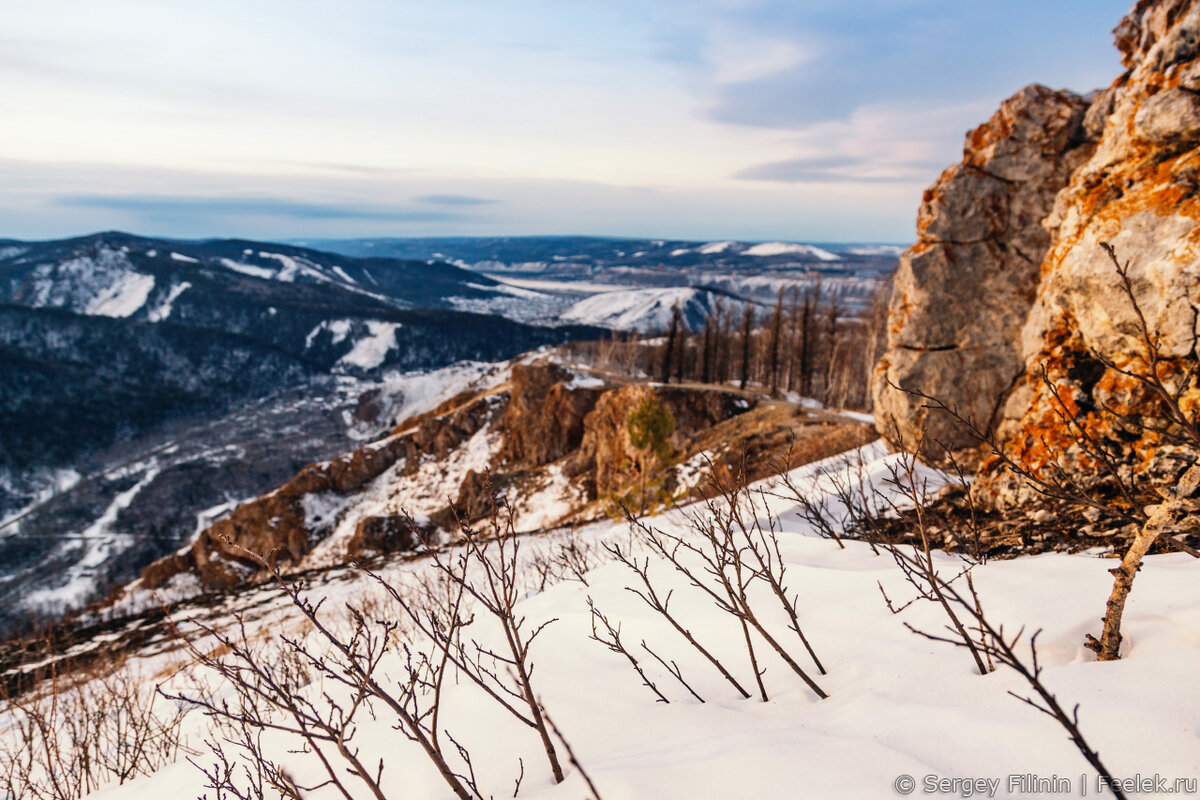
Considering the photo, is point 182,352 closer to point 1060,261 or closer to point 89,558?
point 89,558

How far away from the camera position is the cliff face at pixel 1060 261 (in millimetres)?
5961

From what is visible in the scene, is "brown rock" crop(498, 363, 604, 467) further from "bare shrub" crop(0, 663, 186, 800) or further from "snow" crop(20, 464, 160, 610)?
"snow" crop(20, 464, 160, 610)

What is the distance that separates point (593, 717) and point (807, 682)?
4.32ft

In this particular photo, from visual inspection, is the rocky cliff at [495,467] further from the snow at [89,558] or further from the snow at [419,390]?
the snow at [419,390]

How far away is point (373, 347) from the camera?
567ft

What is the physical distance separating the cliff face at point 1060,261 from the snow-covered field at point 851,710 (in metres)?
1.38

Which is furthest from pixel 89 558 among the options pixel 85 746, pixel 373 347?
pixel 373 347

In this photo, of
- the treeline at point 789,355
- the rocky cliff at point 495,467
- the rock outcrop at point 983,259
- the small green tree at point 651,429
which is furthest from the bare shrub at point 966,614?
the treeline at point 789,355

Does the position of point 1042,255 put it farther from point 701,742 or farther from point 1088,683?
point 701,742

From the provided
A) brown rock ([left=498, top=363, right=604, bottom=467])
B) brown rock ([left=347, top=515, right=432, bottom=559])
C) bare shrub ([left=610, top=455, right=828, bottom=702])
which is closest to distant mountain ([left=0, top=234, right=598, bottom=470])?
brown rock ([left=498, top=363, right=604, bottom=467])

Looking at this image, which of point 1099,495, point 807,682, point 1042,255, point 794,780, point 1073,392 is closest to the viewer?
point 794,780

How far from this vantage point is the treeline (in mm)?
41781

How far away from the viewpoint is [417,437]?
42844 millimetres

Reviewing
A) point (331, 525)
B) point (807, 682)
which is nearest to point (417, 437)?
point (331, 525)
